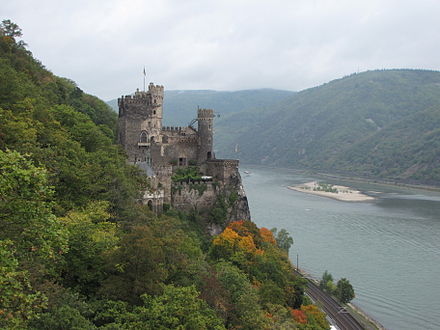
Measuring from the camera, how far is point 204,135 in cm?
3575

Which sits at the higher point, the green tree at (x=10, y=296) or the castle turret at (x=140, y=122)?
the castle turret at (x=140, y=122)

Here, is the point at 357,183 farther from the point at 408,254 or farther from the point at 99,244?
the point at 99,244

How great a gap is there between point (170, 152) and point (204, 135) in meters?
3.10

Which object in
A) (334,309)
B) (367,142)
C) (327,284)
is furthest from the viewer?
(367,142)

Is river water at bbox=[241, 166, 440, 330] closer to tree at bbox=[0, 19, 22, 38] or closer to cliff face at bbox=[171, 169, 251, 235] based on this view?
cliff face at bbox=[171, 169, 251, 235]

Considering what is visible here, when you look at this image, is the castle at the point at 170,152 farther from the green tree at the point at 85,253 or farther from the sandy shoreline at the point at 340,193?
the sandy shoreline at the point at 340,193

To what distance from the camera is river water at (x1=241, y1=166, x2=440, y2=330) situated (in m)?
34.9

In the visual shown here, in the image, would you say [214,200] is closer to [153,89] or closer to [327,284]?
[153,89]

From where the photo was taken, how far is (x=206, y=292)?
49.9 feet

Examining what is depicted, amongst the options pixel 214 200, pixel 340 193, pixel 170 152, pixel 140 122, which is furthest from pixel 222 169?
pixel 340 193

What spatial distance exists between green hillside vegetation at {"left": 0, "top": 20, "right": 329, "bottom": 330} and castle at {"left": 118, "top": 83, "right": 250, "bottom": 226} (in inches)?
163

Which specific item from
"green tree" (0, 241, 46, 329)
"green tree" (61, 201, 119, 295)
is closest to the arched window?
"green tree" (61, 201, 119, 295)

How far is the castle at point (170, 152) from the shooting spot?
3175cm

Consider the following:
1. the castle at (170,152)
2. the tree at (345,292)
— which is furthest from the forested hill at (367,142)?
the castle at (170,152)
